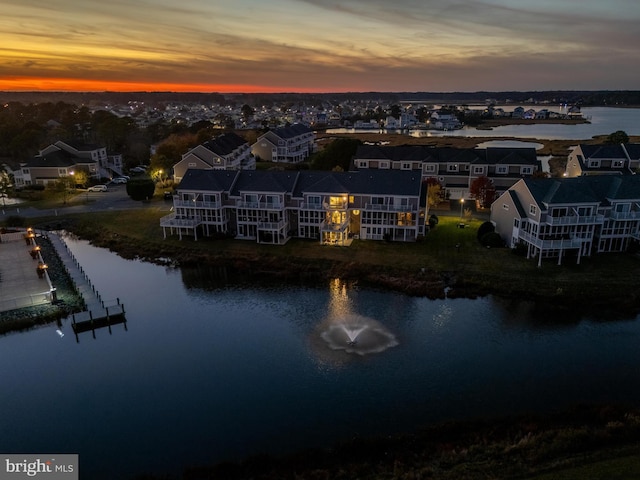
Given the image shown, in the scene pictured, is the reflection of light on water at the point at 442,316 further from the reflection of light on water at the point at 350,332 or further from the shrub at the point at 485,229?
the shrub at the point at 485,229

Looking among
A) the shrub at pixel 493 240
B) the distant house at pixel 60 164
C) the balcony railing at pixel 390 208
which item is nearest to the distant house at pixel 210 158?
the distant house at pixel 60 164

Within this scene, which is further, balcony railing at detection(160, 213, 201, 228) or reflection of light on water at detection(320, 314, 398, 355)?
balcony railing at detection(160, 213, 201, 228)

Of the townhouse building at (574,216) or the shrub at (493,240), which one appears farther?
the shrub at (493,240)

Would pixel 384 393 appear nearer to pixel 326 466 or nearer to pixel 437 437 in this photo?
pixel 437 437

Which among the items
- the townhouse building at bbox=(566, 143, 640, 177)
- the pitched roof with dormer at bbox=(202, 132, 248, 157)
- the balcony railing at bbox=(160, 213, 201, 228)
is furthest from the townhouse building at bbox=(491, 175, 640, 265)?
the pitched roof with dormer at bbox=(202, 132, 248, 157)

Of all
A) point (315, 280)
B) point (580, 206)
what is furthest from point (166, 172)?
point (580, 206)

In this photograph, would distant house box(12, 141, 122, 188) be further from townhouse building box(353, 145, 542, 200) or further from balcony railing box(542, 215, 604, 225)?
balcony railing box(542, 215, 604, 225)

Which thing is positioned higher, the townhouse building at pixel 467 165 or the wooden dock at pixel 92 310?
the townhouse building at pixel 467 165
